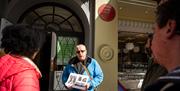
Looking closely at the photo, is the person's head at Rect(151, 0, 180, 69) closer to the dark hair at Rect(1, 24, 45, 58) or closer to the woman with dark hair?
the woman with dark hair

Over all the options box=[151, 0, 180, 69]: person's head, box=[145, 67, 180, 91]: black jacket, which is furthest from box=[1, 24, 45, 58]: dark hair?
box=[145, 67, 180, 91]: black jacket

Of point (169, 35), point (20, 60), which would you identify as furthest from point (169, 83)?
point (20, 60)

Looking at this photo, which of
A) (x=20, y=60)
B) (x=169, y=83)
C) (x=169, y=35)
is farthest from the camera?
(x=20, y=60)

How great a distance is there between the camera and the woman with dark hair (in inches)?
90.9

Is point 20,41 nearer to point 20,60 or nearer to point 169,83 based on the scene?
point 20,60

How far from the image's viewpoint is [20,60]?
2451 mm

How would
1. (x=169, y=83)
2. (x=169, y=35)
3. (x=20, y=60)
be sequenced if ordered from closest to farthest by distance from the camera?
(x=169, y=83), (x=169, y=35), (x=20, y=60)

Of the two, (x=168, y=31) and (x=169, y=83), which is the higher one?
(x=168, y=31)

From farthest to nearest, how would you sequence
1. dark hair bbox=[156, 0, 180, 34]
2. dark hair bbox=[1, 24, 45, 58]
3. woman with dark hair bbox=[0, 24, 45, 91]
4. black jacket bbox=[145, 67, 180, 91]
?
dark hair bbox=[1, 24, 45, 58] < woman with dark hair bbox=[0, 24, 45, 91] < dark hair bbox=[156, 0, 180, 34] < black jacket bbox=[145, 67, 180, 91]

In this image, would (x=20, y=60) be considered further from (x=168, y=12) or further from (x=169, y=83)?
(x=169, y=83)

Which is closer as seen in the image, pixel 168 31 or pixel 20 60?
pixel 168 31

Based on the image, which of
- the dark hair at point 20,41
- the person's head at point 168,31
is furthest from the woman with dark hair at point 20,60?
the person's head at point 168,31

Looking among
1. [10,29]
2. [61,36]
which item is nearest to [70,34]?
[61,36]

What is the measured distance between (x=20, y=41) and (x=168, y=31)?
5.32 ft
